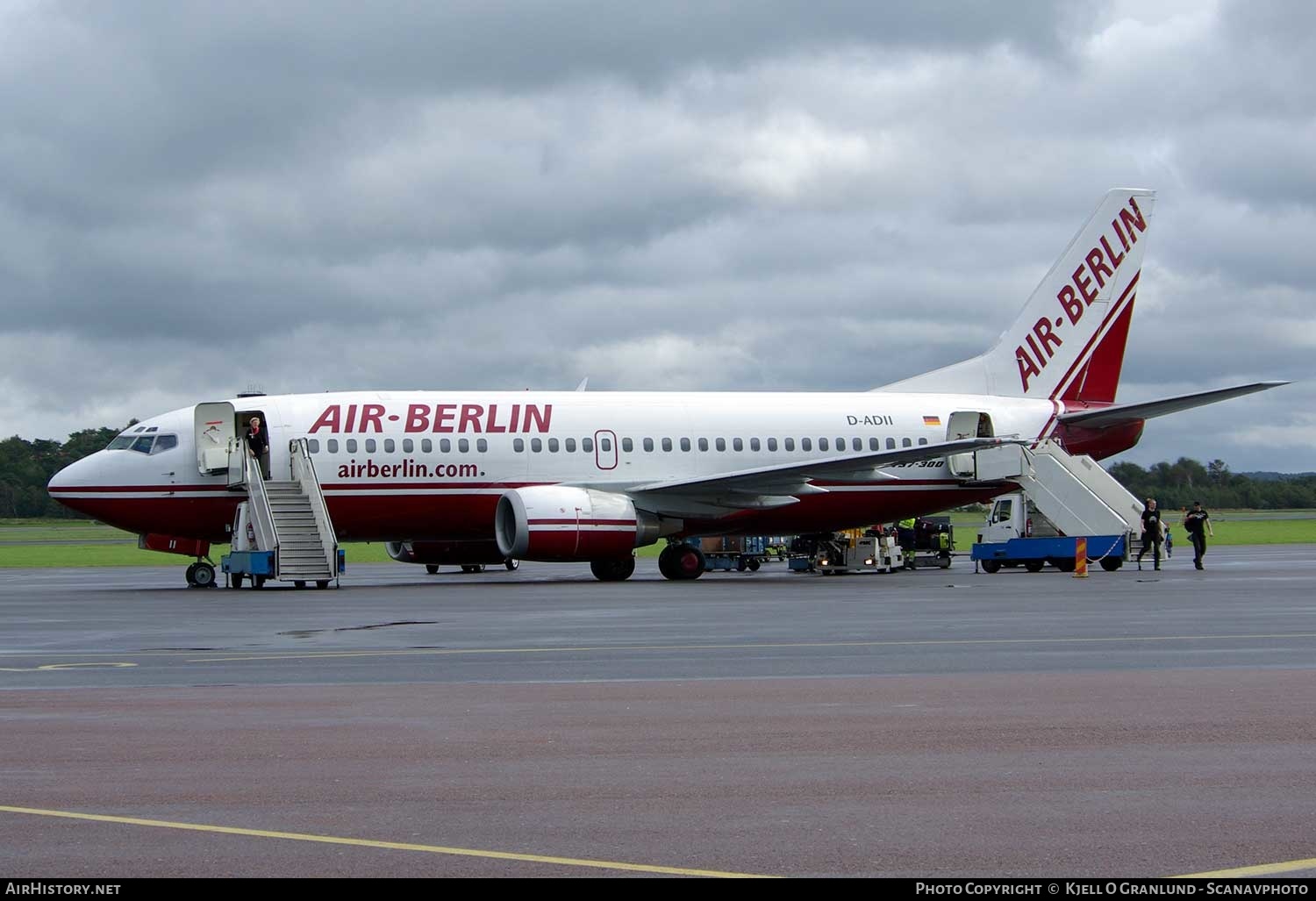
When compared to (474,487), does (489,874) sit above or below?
below

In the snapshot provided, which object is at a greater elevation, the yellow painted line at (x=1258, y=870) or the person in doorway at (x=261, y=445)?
the person in doorway at (x=261, y=445)

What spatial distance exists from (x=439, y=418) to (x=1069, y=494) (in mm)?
15160

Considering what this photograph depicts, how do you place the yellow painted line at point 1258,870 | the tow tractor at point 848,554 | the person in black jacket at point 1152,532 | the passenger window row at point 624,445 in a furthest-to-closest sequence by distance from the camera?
the tow tractor at point 848,554 → the person in black jacket at point 1152,532 → the passenger window row at point 624,445 → the yellow painted line at point 1258,870

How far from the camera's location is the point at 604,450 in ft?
116

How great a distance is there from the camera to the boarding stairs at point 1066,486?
3644 centimetres

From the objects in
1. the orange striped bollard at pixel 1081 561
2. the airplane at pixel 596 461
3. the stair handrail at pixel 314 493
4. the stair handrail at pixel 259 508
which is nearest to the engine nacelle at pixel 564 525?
the airplane at pixel 596 461

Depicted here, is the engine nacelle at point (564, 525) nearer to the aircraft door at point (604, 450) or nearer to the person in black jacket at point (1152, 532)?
the aircraft door at point (604, 450)

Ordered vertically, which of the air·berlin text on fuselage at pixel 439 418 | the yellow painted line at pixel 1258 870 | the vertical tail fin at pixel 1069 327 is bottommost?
the yellow painted line at pixel 1258 870

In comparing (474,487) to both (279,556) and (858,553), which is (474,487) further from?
(858,553)

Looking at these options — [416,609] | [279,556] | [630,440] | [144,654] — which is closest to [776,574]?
[630,440]

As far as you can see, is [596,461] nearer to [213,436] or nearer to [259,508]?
[259,508]

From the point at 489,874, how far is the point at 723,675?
7.60 meters

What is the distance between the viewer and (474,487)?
112 ft

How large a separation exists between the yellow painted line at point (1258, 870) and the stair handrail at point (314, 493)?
26483mm
